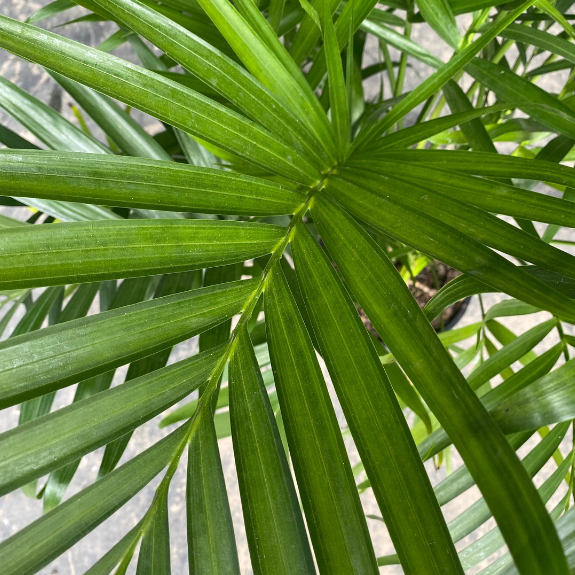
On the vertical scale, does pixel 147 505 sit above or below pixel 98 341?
above

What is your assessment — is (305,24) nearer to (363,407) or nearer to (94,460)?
(363,407)

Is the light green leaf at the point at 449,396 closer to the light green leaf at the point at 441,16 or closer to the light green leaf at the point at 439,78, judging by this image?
the light green leaf at the point at 439,78

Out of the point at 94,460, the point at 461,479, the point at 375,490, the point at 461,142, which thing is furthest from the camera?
the point at 94,460

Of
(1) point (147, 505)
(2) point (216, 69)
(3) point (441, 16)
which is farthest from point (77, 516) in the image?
(1) point (147, 505)

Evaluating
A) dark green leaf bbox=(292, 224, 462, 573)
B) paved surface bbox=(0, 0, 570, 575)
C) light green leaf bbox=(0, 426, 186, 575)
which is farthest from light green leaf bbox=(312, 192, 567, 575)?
→ paved surface bbox=(0, 0, 570, 575)

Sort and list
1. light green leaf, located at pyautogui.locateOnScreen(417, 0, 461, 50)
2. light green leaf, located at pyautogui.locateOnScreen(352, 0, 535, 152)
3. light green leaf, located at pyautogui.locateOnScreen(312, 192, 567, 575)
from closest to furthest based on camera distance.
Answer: light green leaf, located at pyautogui.locateOnScreen(312, 192, 567, 575) < light green leaf, located at pyautogui.locateOnScreen(352, 0, 535, 152) < light green leaf, located at pyautogui.locateOnScreen(417, 0, 461, 50)

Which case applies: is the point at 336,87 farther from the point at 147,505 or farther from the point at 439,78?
the point at 147,505

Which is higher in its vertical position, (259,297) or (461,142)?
(461,142)

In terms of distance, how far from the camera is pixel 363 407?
0.24 meters

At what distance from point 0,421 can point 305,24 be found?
1.00 meters

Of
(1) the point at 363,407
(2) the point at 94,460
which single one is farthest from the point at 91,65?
(2) the point at 94,460

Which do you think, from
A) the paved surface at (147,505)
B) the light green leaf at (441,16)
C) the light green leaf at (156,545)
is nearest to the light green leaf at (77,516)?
the light green leaf at (156,545)

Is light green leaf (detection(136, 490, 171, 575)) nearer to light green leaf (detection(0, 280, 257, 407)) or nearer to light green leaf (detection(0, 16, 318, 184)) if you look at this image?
light green leaf (detection(0, 280, 257, 407))

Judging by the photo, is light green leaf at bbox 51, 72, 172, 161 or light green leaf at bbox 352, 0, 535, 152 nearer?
light green leaf at bbox 352, 0, 535, 152
